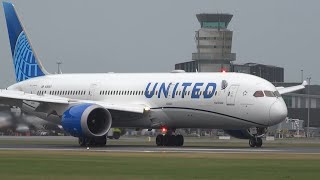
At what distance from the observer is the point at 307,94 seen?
579 feet

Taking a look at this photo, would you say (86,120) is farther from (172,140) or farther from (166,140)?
(172,140)

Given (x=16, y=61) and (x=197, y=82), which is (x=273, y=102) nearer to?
(x=197, y=82)

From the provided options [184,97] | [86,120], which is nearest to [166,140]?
[184,97]

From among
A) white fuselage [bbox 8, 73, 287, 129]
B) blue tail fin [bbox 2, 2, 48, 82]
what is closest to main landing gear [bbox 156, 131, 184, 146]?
white fuselage [bbox 8, 73, 287, 129]

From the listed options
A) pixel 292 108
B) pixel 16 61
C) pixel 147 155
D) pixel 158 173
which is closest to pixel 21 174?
pixel 158 173

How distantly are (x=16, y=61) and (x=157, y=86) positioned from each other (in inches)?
654

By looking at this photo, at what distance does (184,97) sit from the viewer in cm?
6506

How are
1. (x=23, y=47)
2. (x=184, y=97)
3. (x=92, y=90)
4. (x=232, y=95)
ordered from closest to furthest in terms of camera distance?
1. (x=232, y=95)
2. (x=184, y=97)
3. (x=92, y=90)
4. (x=23, y=47)

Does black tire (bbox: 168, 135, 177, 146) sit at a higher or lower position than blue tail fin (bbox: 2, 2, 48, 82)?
lower

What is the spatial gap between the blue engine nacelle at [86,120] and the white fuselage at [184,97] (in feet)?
10.1

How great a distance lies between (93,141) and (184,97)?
23.7 feet

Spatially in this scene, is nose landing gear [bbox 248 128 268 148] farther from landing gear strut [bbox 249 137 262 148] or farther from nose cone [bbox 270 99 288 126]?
nose cone [bbox 270 99 288 126]

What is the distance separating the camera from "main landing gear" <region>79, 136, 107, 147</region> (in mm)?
65850

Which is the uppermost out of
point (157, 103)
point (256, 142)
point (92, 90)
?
point (92, 90)
